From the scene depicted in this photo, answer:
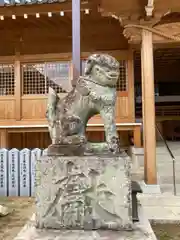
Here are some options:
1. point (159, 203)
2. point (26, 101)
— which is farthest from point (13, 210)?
point (26, 101)

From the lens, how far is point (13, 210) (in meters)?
4.62

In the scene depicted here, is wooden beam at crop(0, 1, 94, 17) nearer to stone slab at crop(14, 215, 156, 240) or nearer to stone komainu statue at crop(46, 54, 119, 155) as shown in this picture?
stone komainu statue at crop(46, 54, 119, 155)

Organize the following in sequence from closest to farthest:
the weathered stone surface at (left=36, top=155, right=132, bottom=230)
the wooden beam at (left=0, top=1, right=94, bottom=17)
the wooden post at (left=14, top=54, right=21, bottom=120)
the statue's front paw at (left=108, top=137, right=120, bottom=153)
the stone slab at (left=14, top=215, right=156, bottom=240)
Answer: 1. the stone slab at (left=14, top=215, right=156, bottom=240)
2. the weathered stone surface at (left=36, top=155, right=132, bottom=230)
3. the statue's front paw at (left=108, top=137, right=120, bottom=153)
4. the wooden beam at (left=0, top=1, right=94, bottom=17)
5. the wooden post at (left=14, top=54, right=21, bottom=120)

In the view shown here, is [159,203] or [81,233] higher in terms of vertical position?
[81,233]

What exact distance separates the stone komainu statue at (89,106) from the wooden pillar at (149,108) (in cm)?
333

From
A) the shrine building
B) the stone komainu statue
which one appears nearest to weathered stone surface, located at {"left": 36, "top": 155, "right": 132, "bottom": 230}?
the stone komainu statue

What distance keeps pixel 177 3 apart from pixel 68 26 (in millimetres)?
3856

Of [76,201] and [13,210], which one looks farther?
[13,210]

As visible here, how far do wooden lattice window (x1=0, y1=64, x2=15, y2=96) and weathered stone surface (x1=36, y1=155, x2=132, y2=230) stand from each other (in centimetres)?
723

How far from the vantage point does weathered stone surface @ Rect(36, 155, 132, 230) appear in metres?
2.09

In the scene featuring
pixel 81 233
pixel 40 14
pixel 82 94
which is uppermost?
pixel 40 14

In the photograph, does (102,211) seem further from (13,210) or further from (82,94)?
(13,210)

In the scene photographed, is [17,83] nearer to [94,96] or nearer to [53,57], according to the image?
[53,57]

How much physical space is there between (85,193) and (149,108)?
370cm
